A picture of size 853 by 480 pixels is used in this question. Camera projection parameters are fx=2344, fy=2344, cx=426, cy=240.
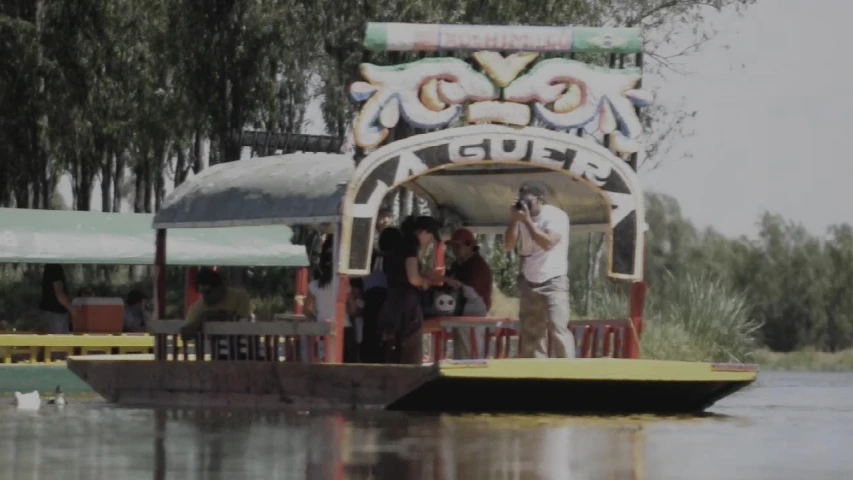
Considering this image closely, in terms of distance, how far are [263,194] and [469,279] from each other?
2365 millimetres

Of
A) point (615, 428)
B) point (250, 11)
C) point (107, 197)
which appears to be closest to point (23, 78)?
point (250, 11)

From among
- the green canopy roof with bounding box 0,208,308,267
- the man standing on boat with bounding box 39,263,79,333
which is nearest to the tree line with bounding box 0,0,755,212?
the green canopy roof with bounding box 0,208,308,267

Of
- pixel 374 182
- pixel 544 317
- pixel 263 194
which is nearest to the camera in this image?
pixel 374 182

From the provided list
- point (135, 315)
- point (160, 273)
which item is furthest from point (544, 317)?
point (135, 315)

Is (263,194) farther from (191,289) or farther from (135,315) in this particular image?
(135,315)

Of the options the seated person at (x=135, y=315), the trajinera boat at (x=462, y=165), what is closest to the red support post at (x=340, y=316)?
the trajinera boat at (x=462, y=165)

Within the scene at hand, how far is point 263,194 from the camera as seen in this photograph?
811 inches

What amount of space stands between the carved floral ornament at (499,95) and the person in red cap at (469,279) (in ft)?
6.55

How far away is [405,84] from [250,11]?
2661cm

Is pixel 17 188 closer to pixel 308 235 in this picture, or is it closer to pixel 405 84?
pixel 308 235

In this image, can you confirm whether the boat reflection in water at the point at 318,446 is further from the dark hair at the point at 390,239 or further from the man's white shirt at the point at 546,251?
the dark hair at the point at 390,239

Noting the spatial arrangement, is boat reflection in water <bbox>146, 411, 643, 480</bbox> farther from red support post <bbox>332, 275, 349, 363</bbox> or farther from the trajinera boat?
red support post <bbox>332, 275, 349, 363</bbox>

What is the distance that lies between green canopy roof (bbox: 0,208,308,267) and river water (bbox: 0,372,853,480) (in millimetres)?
17172

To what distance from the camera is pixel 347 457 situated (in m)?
13.9
